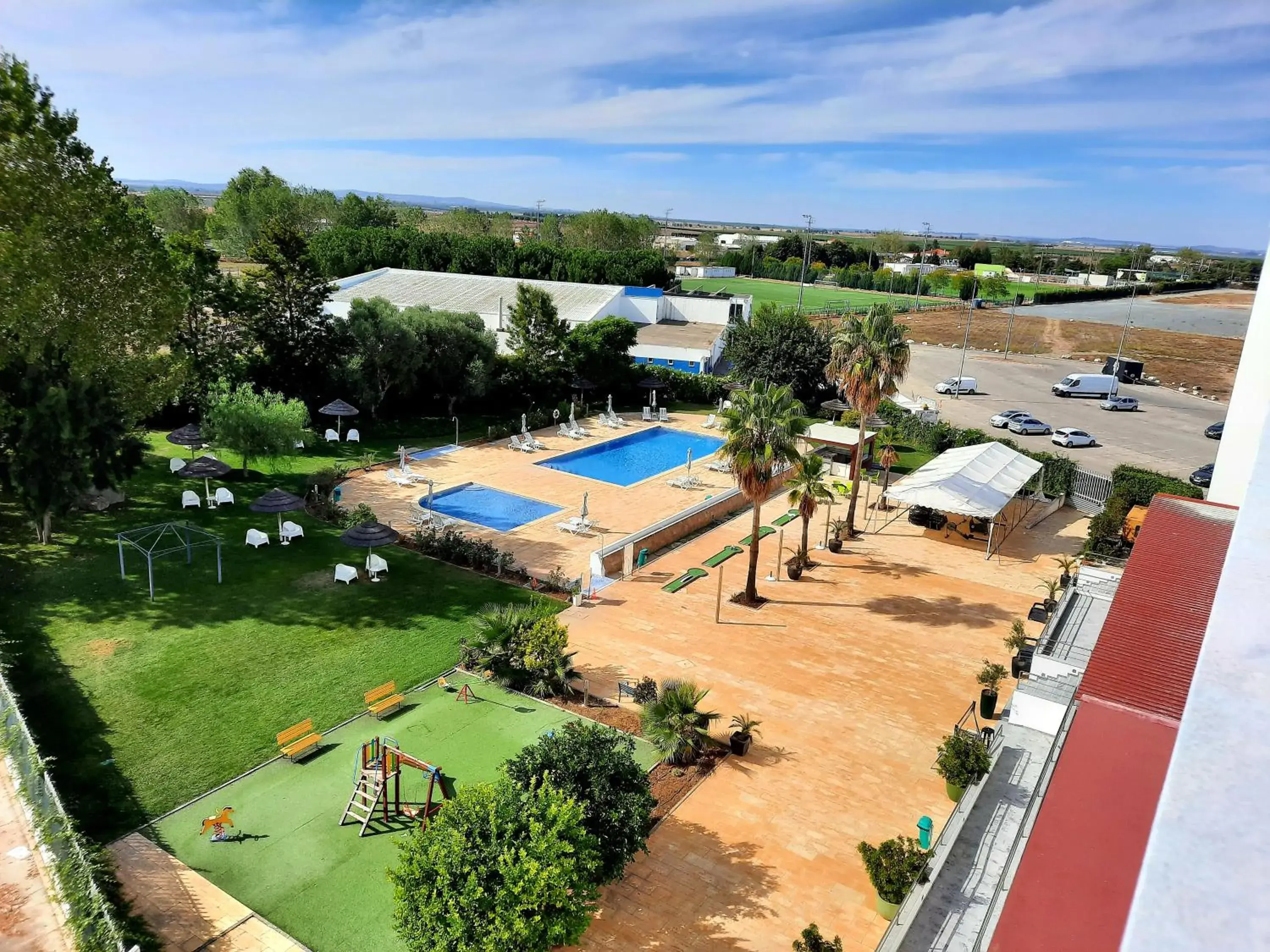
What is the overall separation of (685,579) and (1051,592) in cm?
1052

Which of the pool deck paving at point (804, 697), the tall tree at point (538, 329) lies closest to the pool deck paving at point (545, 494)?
the pool deck paving at point (804, 697)

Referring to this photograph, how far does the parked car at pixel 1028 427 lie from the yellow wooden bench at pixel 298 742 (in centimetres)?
4215

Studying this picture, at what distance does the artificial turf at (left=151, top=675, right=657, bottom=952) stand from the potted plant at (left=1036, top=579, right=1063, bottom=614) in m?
12.4

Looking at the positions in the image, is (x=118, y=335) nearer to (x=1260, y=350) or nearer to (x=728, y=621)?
(x=728, y=621)

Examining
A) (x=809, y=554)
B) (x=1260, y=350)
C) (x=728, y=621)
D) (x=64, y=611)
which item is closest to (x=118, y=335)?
(x=64, y=611)

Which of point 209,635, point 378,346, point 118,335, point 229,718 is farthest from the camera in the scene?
point 378,346

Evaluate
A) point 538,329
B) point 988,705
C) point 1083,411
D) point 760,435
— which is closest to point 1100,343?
point 1083,411

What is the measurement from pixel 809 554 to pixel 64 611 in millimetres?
21860

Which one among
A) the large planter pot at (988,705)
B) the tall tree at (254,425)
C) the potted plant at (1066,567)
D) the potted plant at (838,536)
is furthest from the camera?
the potted plant at (838,536)

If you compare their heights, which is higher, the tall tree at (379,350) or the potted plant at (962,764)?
the tall tree at (379,350)

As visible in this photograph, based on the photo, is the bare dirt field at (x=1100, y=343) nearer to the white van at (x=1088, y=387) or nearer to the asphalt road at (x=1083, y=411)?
the asphalt road at (x=1083, y=411)

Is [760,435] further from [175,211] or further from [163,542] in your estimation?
[175,211]

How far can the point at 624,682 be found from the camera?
18.0 metres

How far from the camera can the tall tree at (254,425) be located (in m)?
27.5
